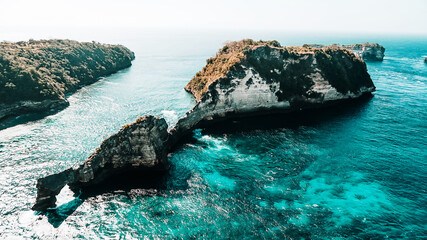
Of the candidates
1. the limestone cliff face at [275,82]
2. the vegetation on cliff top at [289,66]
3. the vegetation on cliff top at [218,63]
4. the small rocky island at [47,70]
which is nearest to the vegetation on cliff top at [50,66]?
the small rocky island at [47,70]

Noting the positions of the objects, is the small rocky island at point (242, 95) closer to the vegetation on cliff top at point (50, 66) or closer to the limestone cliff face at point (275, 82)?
the limestone cliff face at point (275, 82)

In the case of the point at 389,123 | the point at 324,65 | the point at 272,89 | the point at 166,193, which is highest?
the point at 324,65

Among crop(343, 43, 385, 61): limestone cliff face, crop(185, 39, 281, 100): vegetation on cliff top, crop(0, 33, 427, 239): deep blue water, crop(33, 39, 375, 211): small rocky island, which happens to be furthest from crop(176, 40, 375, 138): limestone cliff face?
crop(343, 43, 385, 61): limestone cliff face

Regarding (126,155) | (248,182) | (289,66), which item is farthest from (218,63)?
(248,182)

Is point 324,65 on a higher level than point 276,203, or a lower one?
higher

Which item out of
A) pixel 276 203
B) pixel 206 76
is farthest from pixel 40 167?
pixel 206 76

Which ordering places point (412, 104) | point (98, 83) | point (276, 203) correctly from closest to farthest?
point (276, 203) < point (412, 104) < point (98, 83)

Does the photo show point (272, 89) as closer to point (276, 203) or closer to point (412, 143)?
point (412, 143)
